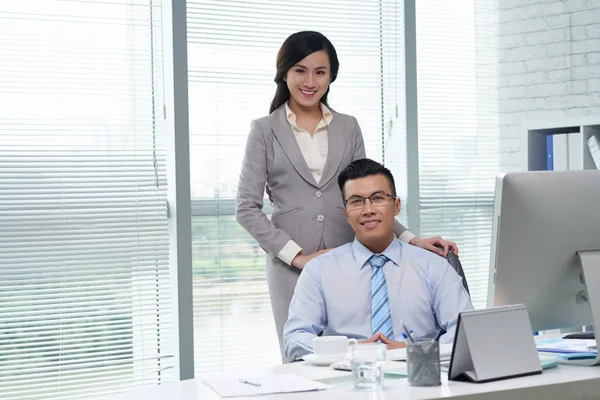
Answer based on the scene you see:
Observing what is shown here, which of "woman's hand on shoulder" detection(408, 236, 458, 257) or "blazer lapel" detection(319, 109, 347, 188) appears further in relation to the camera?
"blazer lapel" detection(319, 109, 347, 188)

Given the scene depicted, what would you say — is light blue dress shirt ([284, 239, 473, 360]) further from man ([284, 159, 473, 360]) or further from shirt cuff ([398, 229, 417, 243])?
shirt cuff ([398, 229, 417, 243])

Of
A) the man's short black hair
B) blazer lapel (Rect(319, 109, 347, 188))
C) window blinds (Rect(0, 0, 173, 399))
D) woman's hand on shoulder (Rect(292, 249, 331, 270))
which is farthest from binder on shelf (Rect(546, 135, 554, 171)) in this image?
window blinds (Rect(0, 0, 173, 399))

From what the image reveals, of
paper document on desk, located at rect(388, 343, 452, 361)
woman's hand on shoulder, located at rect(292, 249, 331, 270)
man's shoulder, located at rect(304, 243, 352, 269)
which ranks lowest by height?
paper document on desk, located at rect(388, 343, 452, 361)

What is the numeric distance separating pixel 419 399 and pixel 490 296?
14.7 inches

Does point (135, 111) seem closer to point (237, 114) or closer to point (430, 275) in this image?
point (237, 114)

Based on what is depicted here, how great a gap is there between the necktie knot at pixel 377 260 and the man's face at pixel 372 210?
50 millimetres

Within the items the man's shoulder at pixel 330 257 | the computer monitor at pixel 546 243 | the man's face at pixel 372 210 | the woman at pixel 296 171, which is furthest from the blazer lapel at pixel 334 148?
the computer monitor at pixel 546 243

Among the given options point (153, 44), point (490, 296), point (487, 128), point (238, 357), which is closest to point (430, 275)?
point (490, 296)

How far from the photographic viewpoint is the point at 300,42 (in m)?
2.62

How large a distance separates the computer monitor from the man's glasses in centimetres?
82

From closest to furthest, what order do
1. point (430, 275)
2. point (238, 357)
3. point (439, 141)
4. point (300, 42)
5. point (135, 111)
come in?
point (430, 275) < point (300, 42) < point (135, 111) < point (238, 357) < point (439, 141)

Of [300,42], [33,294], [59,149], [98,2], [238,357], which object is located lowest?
[238,357]

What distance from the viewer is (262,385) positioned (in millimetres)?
1511

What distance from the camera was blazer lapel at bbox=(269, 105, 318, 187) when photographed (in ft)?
8.78
